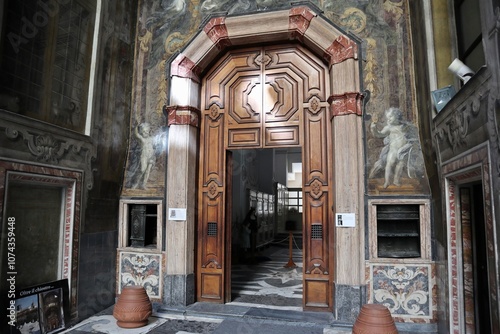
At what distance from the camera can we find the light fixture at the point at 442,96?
4098mm

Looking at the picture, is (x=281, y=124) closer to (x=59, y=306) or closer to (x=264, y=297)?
(x=264, y=297)

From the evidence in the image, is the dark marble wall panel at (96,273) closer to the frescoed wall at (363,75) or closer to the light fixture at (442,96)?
the frescoed wall at (363,75)

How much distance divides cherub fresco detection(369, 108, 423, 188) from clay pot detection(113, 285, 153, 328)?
338cm

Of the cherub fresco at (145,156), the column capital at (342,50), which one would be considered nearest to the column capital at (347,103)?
the column capital at (342,50)

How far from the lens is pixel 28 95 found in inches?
169

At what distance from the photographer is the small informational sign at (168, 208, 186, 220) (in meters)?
5.54

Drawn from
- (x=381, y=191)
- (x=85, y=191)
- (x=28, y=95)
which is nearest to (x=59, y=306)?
(x=85, y=191)

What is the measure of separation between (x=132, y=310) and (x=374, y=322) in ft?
9.35

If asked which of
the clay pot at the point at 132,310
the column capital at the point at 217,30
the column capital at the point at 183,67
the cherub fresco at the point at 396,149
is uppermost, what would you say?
Result: the column capital at the point at 217,30

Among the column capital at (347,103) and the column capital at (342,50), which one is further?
the column capital at (342,50)

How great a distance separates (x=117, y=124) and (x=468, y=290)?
5082mm

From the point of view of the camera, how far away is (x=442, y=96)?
415cm

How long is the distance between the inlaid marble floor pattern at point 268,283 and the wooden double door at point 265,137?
0.54 m

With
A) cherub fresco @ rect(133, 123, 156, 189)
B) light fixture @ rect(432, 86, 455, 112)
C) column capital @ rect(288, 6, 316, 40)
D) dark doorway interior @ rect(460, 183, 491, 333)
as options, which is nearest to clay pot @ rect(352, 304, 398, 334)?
dark doorway interior @ rect(460, 183, 491, 333)
